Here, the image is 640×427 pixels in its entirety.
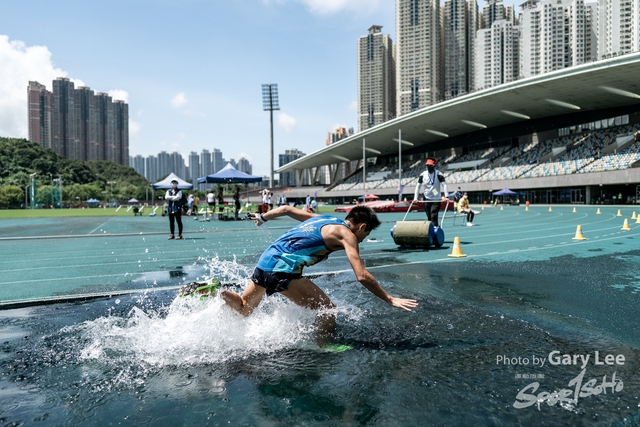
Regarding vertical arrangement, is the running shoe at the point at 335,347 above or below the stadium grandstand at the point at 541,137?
below

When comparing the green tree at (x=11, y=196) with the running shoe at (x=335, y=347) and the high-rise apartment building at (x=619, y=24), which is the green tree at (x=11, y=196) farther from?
the high-rise apartment building at (x=619, y=24)

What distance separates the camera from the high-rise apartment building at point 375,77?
122 m

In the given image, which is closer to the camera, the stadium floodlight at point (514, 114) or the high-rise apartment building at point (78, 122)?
the stadium floodlight at point (514, 114)

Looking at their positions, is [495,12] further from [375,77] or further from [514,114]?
[514,114]

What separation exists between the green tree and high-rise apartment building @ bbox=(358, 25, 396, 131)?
3292 inches

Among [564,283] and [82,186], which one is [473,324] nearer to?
[564,283]

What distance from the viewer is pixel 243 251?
37.9 feet

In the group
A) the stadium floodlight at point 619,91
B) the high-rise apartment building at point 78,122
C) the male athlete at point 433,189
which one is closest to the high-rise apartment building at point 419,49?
the stadium floodlight at point 619,91

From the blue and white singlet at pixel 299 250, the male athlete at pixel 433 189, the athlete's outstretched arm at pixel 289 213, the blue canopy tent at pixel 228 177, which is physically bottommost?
the blue and white singlet at pixel 299 250

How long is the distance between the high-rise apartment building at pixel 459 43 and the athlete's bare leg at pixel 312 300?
4692 inches

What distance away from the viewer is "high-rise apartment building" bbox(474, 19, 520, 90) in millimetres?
104750

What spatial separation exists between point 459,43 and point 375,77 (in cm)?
2328

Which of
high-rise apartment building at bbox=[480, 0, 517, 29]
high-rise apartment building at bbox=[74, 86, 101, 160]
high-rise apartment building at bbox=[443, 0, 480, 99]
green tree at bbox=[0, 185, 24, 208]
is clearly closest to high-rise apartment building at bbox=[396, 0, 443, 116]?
high-rise apartment building at bbox=[443, 0, 480, 99]

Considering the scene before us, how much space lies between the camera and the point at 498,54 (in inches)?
4213
